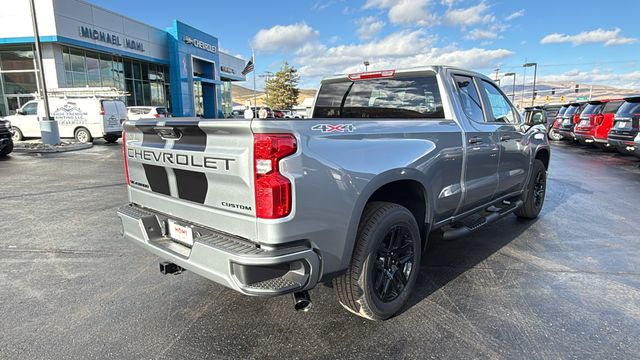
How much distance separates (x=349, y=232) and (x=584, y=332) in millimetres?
1909

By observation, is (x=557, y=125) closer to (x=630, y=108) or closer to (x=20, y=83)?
(x=630, y=108)

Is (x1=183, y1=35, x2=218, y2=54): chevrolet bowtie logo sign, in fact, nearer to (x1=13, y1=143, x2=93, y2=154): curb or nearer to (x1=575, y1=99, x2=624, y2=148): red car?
(x1=13, y1=143, x2=93, y2=154): curb

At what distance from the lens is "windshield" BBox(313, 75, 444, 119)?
3.96 meters

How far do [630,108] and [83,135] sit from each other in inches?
780

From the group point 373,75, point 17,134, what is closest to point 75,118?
point 17,134

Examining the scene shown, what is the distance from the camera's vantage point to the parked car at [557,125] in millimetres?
18312

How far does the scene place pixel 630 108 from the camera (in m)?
11.3

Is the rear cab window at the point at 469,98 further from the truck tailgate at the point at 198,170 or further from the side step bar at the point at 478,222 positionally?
the truck tailgate at the point at 198,170

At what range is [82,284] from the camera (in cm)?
374

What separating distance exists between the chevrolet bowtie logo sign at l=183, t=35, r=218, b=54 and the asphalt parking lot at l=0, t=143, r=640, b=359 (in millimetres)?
30744

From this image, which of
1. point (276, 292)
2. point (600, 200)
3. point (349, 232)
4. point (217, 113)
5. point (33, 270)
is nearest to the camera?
point (276, 292)

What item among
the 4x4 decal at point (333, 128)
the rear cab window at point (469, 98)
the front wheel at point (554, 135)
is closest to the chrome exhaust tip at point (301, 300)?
the 4x4 decal at point (333, 128)

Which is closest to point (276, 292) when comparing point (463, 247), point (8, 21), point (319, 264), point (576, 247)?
point (319, 264)

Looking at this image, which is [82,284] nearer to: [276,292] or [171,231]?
[171,231]
